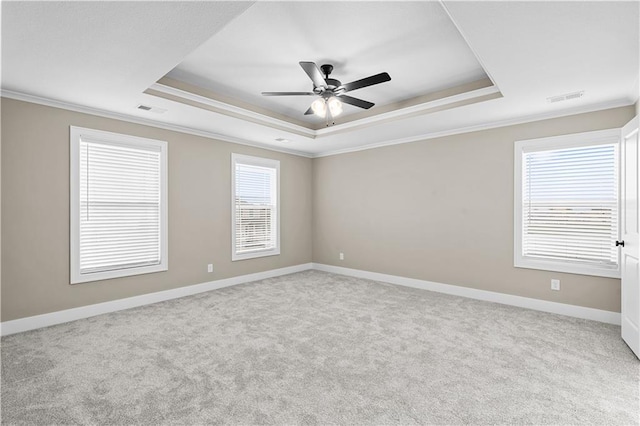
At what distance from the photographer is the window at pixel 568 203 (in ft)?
11.8

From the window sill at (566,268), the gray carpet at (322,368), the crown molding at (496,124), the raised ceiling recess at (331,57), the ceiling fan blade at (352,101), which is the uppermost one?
the raised ceiling recess at (331,57)

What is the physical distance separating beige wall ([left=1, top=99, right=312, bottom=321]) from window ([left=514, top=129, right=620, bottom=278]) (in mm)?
4279

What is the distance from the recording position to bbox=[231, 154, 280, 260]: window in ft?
17.7

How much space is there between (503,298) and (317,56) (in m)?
3.82

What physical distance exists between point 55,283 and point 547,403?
4688 mm

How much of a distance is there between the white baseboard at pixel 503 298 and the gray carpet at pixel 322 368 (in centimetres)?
18

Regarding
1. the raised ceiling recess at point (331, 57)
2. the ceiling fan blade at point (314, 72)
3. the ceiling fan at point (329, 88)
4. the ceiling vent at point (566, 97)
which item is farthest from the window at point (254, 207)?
the ceiling vent at point (566, 97)

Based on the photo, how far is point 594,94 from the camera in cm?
326

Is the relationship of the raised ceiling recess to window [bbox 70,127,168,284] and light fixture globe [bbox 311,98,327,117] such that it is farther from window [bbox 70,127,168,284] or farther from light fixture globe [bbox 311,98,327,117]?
window [bbox 70,127,168,284]

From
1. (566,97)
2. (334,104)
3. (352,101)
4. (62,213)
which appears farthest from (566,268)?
(62,213)

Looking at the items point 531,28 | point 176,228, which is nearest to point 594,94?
point 531,28

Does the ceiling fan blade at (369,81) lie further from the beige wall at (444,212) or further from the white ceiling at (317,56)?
the beige wall at (444,212)

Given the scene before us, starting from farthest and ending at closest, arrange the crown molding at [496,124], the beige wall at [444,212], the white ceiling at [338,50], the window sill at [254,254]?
the window sill at [254,254] < the beige wall at [444,212] < the crown molding at [496,124] < the white ceiling at [338,50]

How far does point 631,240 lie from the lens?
114 inches
